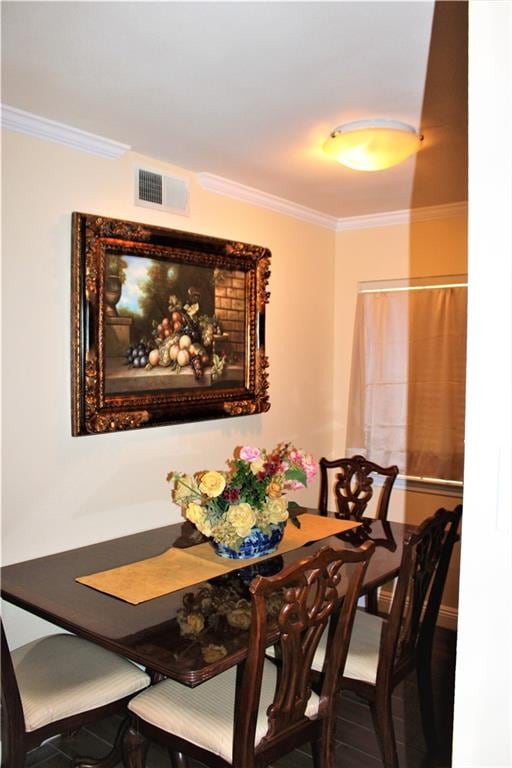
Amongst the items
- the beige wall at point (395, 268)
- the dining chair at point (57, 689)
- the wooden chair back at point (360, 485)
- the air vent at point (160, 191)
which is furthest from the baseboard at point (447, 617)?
the air vent at point (160, 191)

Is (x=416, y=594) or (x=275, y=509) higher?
(x=275, y=509)

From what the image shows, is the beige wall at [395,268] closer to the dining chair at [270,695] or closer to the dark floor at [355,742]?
the dark floor at [355,742]

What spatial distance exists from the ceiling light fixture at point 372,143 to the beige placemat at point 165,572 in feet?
5.41

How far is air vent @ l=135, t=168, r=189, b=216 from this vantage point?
2902 mm

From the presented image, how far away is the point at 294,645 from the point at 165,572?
63cm

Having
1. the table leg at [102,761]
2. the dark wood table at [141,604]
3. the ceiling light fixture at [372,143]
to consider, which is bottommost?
the table leg at [102,761]

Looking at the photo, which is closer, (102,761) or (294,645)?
(294,645)

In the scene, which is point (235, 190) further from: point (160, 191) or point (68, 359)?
point (68, 359)

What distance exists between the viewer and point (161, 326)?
295cm

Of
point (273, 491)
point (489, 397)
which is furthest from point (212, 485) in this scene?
point (489, 397)

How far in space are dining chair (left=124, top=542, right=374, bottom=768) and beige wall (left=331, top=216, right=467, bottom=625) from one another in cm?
200

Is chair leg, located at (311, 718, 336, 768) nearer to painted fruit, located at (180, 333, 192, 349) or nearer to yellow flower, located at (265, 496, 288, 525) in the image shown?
yellow flower, located at (265, 496, 288, 525)

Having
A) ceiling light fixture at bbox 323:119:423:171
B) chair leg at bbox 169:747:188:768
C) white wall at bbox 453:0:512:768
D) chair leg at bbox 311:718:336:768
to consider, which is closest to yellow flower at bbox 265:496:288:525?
chair leg at bbox 311:718:336:768

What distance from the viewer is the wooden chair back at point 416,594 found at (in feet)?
7.04
